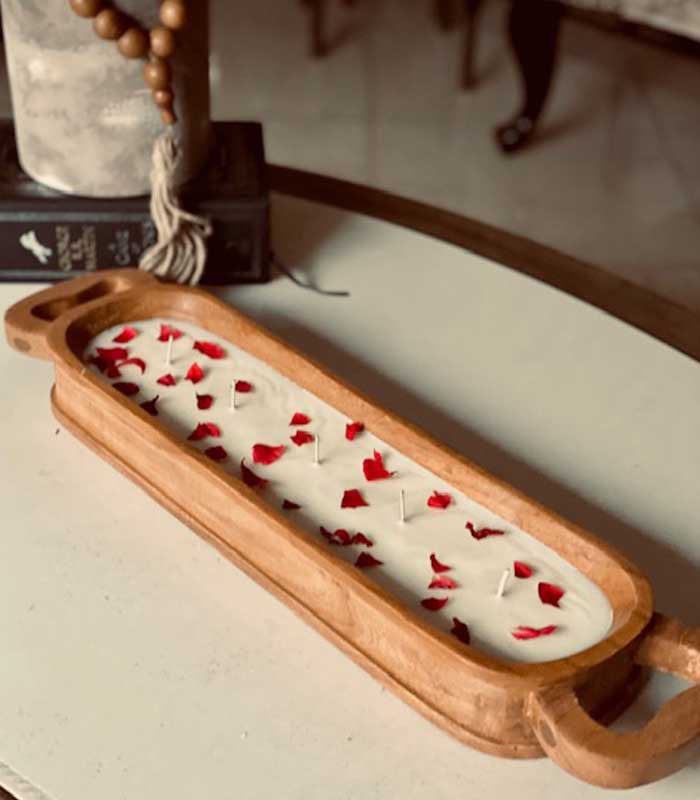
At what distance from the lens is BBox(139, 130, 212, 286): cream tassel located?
3.09 feet

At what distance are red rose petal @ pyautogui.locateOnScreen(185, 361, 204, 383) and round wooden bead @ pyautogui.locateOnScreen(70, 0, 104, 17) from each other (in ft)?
0.82

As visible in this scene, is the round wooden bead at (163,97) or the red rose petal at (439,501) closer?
the red rose petal at (439,501)

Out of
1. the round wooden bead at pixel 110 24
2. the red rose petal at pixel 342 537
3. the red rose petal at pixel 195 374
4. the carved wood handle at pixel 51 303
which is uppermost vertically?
the round wooden bead at pixel 110 24

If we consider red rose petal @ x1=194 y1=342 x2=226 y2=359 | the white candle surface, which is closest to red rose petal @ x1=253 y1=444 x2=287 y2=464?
the white candle surface

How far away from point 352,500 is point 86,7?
39 centimetres

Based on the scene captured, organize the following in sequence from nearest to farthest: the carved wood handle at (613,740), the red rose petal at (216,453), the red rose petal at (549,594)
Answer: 1. the carved wood handle at (613,740)
2. the red rose petal at (549,594)
3. the red rose petal at (216,453)

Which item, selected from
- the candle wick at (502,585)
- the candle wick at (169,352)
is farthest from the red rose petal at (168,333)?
the candle wick at (502,585)

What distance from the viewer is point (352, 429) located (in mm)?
805

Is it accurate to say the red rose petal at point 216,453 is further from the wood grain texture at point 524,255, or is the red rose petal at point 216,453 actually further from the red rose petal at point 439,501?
the wood grain texture at point 524,255

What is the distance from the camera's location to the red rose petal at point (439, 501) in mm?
750

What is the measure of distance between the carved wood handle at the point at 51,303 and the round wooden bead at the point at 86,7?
0.18 metres

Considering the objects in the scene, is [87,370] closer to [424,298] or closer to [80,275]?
[80,275]

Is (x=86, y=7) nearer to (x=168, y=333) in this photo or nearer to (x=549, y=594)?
(x=168, y=333)

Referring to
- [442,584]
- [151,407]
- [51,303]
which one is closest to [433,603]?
[442,584]
